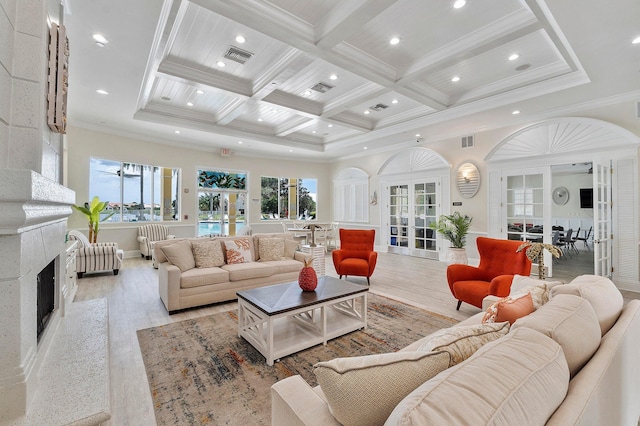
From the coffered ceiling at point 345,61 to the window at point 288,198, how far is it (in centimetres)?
351

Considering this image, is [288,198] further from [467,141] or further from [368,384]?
[368,384]

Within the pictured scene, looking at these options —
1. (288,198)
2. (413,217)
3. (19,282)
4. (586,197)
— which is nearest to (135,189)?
(288,198)

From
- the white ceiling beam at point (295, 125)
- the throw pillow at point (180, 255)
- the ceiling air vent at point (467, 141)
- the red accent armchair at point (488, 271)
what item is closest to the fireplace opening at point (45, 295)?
the throw pillow at point (180, 255)

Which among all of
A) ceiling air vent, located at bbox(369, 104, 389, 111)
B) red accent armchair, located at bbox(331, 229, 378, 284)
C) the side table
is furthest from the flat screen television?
the side table

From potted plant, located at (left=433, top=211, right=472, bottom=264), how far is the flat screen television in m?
4.99

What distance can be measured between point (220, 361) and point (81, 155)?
6.67 m

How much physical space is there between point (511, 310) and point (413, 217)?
669 cm

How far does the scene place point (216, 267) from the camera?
3977 mm

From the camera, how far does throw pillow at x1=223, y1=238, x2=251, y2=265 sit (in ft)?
13.7

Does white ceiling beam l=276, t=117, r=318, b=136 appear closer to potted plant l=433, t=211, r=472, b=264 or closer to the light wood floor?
the light wood floor

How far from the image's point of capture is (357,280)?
16.9ft

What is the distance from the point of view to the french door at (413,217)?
Answer: 7.39 meters

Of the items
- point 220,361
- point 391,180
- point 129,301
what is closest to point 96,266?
point 129,301

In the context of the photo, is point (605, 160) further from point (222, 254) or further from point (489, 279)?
point (222, 254)
